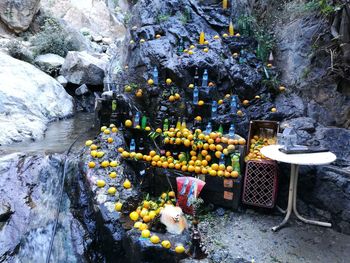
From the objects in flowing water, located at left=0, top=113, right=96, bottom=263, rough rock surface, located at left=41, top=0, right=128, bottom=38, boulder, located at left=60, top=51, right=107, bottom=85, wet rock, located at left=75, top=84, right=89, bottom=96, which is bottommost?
flowing water, located at left=0, top=113, right=96, bottom=263

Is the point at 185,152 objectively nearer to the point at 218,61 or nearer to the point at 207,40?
the point at 218,61

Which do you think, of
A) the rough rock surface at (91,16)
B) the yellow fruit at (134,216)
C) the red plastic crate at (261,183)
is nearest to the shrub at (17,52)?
the rough rock surface at (91,16)

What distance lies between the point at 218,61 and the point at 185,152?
7.70 feet

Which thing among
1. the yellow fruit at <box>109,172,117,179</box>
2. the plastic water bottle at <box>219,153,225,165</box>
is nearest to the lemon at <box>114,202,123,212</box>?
the yellow fruit at <box>109,172,117,179</box>

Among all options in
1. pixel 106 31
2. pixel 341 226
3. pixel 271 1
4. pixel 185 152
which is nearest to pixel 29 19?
pixel 106 31

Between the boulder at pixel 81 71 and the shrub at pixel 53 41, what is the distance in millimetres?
1687

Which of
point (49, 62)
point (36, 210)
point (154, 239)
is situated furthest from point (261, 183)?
point (49, 62)

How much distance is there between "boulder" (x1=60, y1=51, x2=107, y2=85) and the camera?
33.3 feet

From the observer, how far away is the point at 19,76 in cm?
813

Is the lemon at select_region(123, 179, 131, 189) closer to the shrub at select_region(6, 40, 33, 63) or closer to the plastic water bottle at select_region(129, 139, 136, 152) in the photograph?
the plastic water bottle at select_region(129, 139, 136, 152)

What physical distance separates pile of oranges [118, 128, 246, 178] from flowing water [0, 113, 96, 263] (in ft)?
4.05

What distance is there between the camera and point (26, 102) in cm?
750

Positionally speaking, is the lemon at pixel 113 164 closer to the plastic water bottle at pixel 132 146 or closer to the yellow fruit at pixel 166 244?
the plastic water bottle at pixel 132 146

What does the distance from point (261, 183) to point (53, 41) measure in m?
10.9
